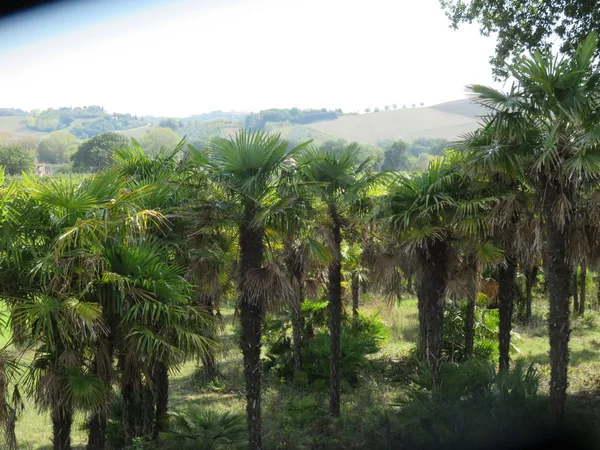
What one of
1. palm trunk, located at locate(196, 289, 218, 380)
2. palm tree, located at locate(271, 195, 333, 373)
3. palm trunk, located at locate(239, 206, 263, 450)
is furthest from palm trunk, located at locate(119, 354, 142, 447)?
palm tree, located at locate(271, 195, 333, 373)

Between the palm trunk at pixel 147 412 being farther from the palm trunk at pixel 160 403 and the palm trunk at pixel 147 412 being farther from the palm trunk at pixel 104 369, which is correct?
the palm trunk at pixel 104 369

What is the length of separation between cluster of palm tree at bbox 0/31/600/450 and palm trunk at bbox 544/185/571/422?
3cm

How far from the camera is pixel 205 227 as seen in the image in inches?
364

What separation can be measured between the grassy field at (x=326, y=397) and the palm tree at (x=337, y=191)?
3.25 ft

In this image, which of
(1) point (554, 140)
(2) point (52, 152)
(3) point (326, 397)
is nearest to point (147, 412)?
(3) point (326, 397)

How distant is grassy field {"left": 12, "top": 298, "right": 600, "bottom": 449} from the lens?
11.1 m

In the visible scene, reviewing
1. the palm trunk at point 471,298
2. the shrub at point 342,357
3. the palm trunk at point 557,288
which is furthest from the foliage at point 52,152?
the palm trunk at point 557,288

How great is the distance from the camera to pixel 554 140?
8.67 metres

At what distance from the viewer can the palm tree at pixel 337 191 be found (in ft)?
39.3

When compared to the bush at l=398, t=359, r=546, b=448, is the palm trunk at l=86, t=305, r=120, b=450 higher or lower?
higher

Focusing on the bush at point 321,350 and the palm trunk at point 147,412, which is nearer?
the palm trunk at point 147,412

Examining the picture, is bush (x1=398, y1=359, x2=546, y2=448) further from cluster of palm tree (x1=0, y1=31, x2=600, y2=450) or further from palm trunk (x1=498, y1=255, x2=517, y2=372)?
palm trunk (x1=498, y1=255, x2=517, y2=372)

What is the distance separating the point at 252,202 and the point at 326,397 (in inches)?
281

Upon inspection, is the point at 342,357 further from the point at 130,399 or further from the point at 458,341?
the point at 130,399
